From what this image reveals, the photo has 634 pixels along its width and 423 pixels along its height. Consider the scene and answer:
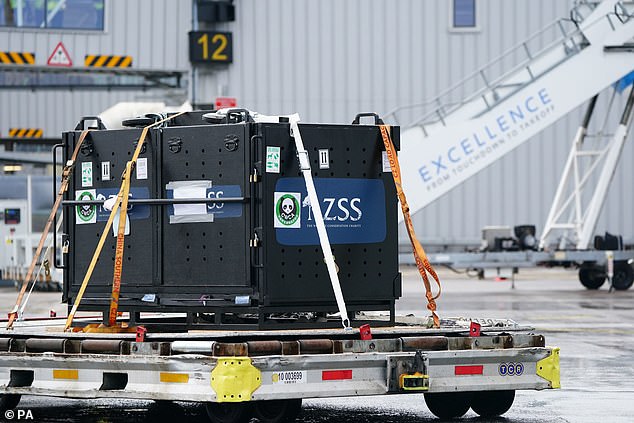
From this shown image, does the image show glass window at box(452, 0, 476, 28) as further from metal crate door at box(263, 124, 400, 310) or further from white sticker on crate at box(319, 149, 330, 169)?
white sticker on crate at box(319, 149, 330, 169)

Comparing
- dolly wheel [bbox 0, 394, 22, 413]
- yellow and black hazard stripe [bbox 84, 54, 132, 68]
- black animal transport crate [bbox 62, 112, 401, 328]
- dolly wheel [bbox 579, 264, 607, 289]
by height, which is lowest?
dolly wheel [bbox 579, 264, 607, 289]

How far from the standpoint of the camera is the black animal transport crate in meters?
9.03

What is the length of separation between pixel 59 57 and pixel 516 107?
10.4 meters

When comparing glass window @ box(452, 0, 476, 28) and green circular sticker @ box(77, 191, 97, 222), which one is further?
glass window @ box(452, 0, 476, 28)

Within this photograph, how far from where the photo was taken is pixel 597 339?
16.5m

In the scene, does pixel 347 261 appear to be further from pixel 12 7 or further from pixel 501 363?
pixel 12 7

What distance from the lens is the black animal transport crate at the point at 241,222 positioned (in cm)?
903

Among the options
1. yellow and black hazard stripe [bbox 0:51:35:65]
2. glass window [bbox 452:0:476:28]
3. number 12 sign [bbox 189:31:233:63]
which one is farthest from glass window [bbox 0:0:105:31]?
glass window [bbox 452:0:476:28]

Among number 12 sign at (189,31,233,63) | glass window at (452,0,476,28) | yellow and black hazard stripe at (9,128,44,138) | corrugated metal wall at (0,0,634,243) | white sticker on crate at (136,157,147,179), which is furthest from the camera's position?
yellow and black hazard stripe at (9,128,44,138)

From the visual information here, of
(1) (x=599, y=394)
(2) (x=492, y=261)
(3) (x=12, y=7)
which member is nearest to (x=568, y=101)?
(2) (x=492, y=261)

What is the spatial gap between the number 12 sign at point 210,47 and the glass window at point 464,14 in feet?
18.0

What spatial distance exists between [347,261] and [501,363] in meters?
1.22

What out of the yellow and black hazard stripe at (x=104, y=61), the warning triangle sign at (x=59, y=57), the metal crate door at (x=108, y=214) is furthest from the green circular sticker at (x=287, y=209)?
the yellow and black hazard stripe at (x=104, y=61)

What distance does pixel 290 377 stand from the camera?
8422 mm
